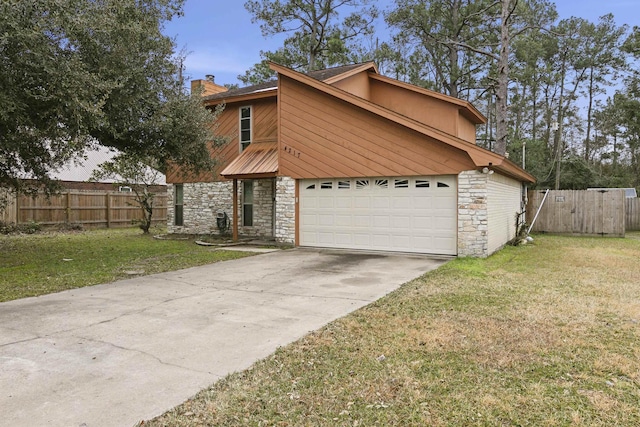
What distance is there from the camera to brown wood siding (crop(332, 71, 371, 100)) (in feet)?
46.1

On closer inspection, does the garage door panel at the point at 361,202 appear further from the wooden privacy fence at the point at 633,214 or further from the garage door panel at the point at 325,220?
the wooden privacy fence at the point at 633,214

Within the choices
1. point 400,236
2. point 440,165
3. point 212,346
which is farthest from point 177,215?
point 212,346

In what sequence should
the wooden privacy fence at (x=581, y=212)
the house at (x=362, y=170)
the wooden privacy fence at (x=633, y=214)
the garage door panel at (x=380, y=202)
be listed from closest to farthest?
the house at (x=362, y=170) → the garage door panel at (x=380, y=202) → the wooden privacy fence at (x=581, y=212) → the wooden privacy fence at (x=633, y=214)

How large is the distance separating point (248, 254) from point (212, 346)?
7.22m

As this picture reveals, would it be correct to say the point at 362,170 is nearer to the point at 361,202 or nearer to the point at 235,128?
the point at 361,202

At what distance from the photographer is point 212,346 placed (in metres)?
4.18

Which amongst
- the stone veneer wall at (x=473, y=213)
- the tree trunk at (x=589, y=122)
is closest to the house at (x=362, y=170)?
the stone veneer wall at (x=473, y=213)

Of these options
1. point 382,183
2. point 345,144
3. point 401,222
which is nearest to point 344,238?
point 401,222

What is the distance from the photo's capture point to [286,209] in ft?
42.2

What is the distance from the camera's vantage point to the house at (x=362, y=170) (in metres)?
10.4

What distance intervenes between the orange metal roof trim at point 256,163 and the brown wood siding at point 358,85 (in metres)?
3.07

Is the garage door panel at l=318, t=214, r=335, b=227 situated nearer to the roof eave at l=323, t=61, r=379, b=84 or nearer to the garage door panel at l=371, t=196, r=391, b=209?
the garage door panel at l=371, t=196, r=391, b=209

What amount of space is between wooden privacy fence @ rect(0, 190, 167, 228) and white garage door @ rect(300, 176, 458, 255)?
34.7ft

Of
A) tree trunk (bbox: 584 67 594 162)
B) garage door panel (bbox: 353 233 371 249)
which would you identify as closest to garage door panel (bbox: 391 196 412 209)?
garage door panel (bbox: 353 233 371 249)
